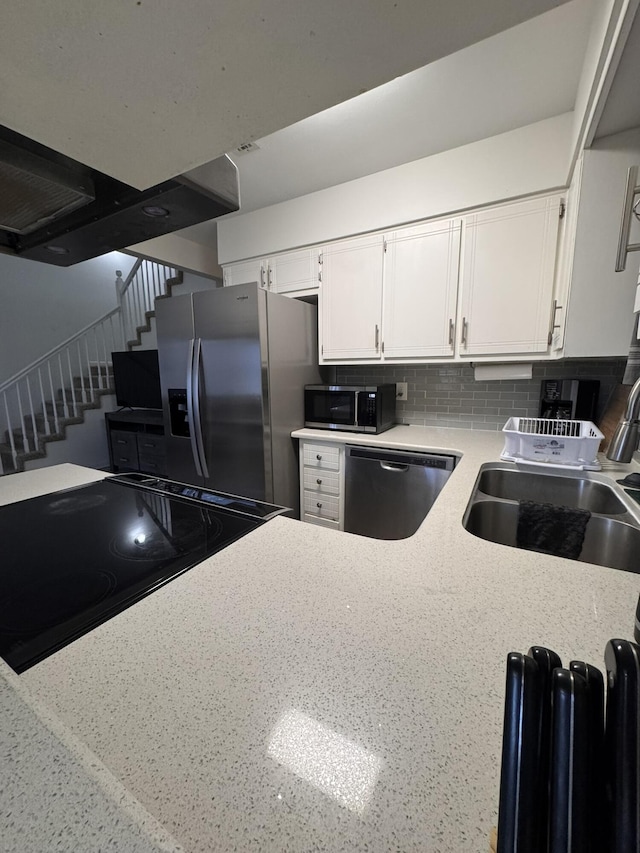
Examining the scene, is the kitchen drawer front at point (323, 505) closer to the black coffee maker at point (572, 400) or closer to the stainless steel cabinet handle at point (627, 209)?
the black coffee maker at point (572, 400)

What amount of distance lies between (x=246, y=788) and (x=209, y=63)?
78cm

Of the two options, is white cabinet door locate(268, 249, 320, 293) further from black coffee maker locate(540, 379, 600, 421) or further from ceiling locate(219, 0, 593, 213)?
black coffee maker locate(540, 379, 600, 421)

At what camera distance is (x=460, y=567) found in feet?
2.23

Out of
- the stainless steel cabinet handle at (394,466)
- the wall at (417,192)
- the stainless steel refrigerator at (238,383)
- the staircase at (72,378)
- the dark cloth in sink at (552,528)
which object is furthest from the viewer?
the staircase at (72,378)

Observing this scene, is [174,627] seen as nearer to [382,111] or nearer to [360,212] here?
[382,111]

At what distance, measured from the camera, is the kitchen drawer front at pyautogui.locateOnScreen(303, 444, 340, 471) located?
2.19 metres

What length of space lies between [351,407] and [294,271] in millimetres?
1069

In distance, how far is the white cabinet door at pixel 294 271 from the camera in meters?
2.37

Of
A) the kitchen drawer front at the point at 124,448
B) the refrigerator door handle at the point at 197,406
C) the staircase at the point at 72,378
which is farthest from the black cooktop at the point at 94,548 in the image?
the staircase at the point at 72,378

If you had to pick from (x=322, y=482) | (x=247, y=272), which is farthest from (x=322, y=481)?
(x=247, y=272)

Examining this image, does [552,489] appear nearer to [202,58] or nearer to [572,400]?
[572,400]

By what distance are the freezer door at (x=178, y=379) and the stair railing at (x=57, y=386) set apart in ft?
6.32

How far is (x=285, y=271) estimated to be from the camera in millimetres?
2461

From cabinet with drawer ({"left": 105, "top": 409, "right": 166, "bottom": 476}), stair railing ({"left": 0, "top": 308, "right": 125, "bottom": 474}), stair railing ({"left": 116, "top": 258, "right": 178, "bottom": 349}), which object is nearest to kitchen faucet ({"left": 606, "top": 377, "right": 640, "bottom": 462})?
cabinet with drawer ({"left": 105, "top": 409, "right": 166, "bottom": 476})
